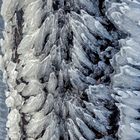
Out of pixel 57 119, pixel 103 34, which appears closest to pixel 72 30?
pixel 103 34

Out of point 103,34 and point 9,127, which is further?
point 9,127

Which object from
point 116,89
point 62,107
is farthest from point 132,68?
point 62,107

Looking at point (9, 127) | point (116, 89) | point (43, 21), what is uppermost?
point (43, 21)

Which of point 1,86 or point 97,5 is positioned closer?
point 97,5

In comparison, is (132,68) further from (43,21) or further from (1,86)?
(1,86)

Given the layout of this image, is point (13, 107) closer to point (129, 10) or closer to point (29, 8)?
point (29, 8)

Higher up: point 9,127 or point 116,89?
point 116,89
